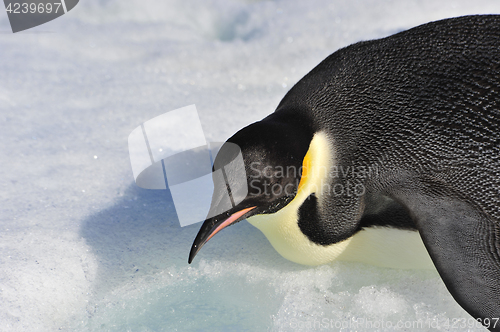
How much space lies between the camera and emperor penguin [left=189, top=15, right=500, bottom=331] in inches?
41.7

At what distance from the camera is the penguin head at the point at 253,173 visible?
3.53 ft

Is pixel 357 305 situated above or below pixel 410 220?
below

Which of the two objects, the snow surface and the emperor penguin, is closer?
the emperor penguin

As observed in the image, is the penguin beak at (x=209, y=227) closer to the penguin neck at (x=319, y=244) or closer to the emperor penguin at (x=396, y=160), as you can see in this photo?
the emperor penguin at (x=396, y=160)

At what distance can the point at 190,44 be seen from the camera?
10.6 ft

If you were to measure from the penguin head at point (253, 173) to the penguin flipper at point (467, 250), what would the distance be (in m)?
0.39

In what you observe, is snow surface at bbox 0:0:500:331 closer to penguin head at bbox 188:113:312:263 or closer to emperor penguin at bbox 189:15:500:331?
emperor penguin at bbox 189:15:500:331

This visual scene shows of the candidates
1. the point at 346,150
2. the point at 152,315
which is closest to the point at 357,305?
the point at 346,150

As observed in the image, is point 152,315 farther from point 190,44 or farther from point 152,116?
point 190,44

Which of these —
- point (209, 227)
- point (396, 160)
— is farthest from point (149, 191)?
point (396, 160)

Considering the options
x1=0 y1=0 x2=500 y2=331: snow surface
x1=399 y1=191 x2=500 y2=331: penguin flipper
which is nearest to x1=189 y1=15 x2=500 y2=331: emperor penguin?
x1=399 y1=191 x2=500 y2=331: penguin flipper

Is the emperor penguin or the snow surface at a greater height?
the emperor penguin

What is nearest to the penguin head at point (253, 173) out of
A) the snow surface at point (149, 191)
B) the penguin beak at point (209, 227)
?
the penguin beak at point (209, 227)

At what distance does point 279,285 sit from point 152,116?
1.44 m
